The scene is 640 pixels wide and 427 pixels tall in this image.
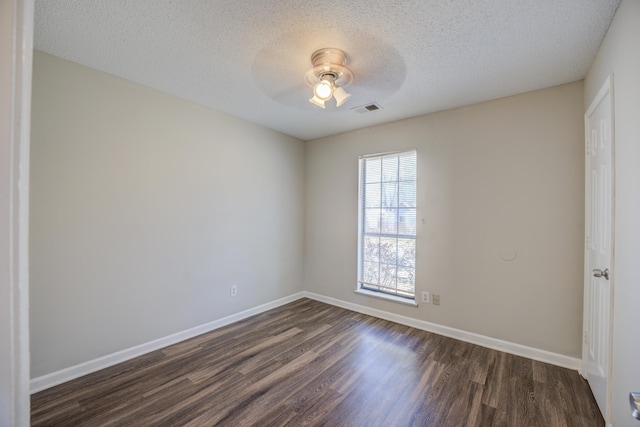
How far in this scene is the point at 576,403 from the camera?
A: 1894 mm

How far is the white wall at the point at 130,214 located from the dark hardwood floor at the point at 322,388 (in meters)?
0.39

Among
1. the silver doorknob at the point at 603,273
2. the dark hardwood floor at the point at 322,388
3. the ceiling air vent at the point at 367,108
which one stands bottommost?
the dark hardwood floor at the point at 322,388

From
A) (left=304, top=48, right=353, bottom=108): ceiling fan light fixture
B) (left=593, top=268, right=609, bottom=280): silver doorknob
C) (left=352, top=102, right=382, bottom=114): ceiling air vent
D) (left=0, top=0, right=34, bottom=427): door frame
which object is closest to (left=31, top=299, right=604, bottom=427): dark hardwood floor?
(left=593, top=268, right=609, bottom=280): silver doorknob

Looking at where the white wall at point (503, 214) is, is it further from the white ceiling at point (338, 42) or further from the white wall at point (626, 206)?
the white wall at point (626, 206)

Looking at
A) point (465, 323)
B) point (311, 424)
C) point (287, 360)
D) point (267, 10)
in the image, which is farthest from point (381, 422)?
point (267, 10)

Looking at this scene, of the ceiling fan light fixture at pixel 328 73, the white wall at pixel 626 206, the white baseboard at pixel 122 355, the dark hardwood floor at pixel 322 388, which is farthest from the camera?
the white baseboard at pixel 122 355

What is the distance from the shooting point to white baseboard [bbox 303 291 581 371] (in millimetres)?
2355

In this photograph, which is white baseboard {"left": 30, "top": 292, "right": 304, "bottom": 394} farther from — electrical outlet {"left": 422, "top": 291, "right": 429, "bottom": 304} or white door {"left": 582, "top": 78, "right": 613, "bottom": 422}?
white door {"left": 582, "top": 78, "right": 613, "bottom": 422}

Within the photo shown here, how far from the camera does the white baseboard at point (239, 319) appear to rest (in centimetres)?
209

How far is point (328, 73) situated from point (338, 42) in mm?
232

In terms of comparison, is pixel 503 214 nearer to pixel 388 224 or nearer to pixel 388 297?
pixel 388 224

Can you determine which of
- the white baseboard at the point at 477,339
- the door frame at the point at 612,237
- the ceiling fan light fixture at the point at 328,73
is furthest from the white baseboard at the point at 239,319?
the ceiling fan light fixture at the point at 328,73

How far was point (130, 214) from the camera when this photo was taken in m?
2.43

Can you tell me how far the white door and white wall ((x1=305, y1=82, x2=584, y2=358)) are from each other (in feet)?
0.58
